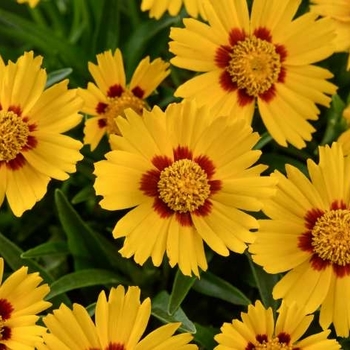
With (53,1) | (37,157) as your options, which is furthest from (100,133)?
(53,1)

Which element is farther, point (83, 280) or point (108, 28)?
point (108, 28)

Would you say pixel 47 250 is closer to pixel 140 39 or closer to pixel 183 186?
pixel 183 186

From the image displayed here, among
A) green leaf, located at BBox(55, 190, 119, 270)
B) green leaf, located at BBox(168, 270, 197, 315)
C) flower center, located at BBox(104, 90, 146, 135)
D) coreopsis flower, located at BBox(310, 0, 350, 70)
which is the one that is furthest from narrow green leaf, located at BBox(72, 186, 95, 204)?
coreopsis flower, located at BBox(310, 0, 350, 70)

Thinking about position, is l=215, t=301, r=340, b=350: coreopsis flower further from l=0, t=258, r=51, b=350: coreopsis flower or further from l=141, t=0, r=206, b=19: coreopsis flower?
l=141, t=0, r=206, b=19: coreopsis flower

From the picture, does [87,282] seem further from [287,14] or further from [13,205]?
[287,14]

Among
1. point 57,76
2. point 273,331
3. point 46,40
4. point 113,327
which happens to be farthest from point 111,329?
point 46,40

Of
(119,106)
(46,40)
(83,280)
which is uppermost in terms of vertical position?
(46,40)

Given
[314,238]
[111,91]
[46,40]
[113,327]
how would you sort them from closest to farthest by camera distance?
[113,327]
[314,238]
[111,91]
[46,40]
